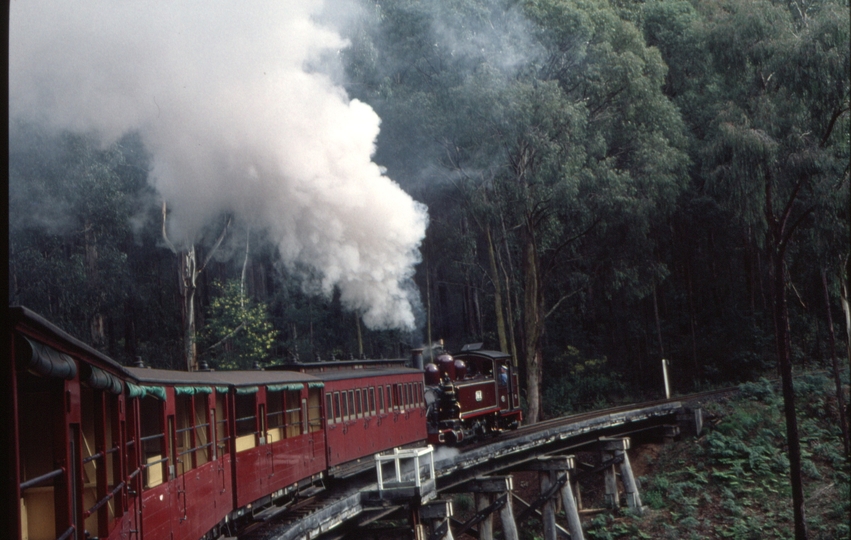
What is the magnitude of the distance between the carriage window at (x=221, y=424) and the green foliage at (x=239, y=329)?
61.6 ft

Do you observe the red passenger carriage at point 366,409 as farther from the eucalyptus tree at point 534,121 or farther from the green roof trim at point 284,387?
the eucalyptus tree at point 534,121

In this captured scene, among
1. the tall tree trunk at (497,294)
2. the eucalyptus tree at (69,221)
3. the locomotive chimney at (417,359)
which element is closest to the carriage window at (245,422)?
the locomotive chimney at (417,359)

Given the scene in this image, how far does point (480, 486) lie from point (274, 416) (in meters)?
6.71

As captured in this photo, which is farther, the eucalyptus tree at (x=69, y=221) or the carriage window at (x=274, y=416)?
the eucalyptus tree at (x=69, y=221)

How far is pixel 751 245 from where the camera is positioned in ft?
125

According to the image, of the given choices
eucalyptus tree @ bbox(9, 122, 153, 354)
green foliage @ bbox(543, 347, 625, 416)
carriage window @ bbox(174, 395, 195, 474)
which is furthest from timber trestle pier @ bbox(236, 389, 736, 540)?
eucalyptus tree @ bbox(9, 122, 153, 354)

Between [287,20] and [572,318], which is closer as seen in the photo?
[287,20]

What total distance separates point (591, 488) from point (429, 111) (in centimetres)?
1521

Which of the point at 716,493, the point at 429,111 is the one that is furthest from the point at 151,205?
the point at 716,493

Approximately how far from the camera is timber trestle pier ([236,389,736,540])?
558 inches

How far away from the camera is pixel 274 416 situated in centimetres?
1449

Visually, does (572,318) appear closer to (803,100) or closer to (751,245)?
(751,245)

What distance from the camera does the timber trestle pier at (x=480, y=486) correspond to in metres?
14.2

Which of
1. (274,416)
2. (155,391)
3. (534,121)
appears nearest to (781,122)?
(534,121)
